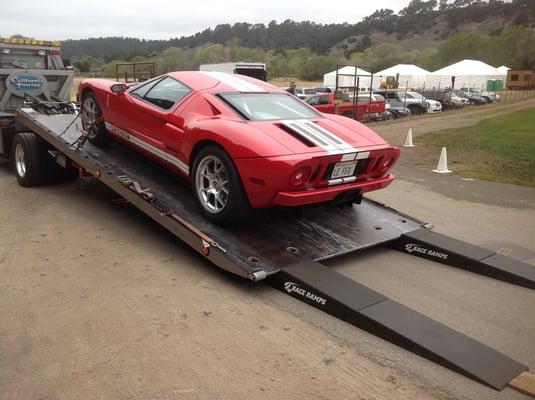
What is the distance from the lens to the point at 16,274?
15.1 ft

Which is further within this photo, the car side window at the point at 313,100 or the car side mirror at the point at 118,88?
the car side window at the point at 313,100

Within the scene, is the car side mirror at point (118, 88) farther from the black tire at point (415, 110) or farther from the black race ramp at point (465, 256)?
the black tire at point (415, 110)

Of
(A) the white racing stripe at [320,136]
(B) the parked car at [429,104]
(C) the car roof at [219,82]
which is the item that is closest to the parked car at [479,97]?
(B) the parked car at [429,104]

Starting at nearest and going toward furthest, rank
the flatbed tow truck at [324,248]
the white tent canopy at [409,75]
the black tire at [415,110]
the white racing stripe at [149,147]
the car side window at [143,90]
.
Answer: the flatbed tow truck at [324,248] → the white racing stripe at [149,147] → the car side window at [143,90] → the black tire at [415,110] → the white tent canopy at [409,75]

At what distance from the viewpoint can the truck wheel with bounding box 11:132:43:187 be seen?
7.49 metres

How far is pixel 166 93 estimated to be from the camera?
5.79 meters

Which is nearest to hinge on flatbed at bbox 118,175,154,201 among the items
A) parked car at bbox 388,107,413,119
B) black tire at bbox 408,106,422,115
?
parked car at bbox 388,107,413,119

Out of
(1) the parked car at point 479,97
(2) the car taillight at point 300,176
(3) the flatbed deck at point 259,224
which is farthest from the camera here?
(1) the parked car at point 479,97

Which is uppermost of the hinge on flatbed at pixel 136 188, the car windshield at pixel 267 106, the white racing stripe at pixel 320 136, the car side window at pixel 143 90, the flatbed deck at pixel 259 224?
the car side window at pixel 143 90

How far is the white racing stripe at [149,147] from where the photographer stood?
5.38 m

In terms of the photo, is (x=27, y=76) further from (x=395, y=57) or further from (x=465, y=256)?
(x=395, y=57)

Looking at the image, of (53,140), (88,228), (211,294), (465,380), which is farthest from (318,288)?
(53,140)

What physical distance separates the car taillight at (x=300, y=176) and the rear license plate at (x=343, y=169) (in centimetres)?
37

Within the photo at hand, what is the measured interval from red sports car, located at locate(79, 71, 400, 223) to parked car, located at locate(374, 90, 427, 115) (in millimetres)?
22508
